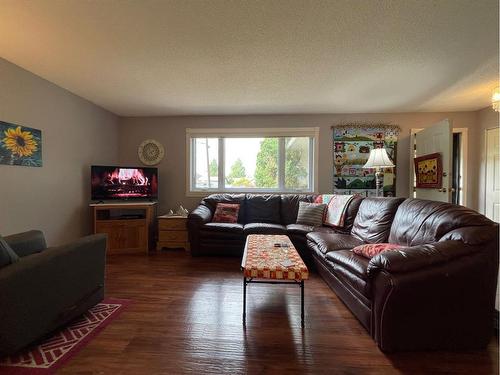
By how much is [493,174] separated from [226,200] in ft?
13.8

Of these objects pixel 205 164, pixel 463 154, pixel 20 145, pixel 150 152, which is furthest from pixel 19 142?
pixel 463 154

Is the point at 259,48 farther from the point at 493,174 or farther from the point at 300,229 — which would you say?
the point at 493,174

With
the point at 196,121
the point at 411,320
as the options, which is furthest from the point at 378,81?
the point at 196,121

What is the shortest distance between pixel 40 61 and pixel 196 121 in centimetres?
218

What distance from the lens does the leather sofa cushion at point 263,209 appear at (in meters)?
3.74

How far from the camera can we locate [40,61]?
2330 mm

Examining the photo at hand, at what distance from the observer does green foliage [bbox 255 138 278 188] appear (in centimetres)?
420

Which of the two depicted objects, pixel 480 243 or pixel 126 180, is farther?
pixel 126 180

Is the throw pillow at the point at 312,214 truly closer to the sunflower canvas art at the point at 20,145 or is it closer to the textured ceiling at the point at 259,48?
the textured ceiling at the point at 259,48

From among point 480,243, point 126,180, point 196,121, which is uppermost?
point 196,121

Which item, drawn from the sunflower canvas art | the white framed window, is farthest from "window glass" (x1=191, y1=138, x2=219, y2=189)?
the sunflower canvas art

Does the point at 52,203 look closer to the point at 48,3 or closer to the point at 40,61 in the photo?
the point at 40,61

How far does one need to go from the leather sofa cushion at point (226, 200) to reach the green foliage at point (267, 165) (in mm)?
535

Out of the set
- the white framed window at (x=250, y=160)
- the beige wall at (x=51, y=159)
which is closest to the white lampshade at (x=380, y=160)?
the white framed window at (x=250, y=160)
